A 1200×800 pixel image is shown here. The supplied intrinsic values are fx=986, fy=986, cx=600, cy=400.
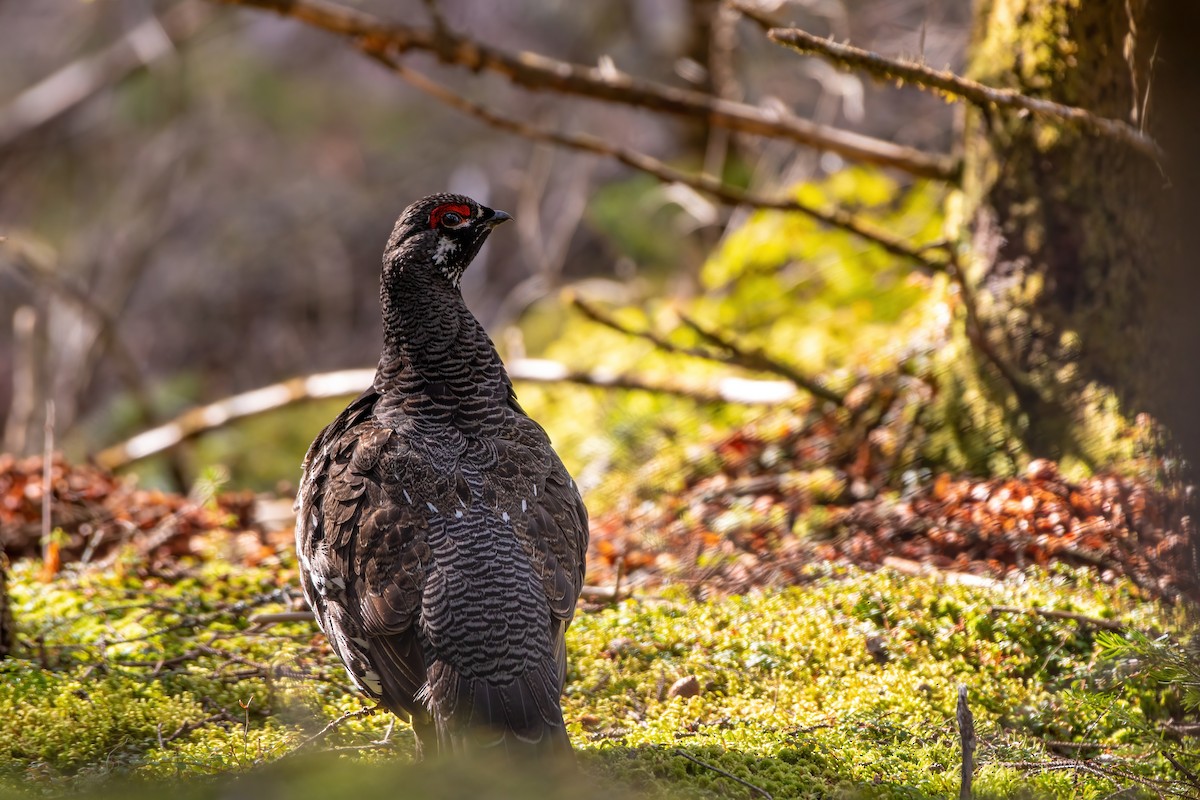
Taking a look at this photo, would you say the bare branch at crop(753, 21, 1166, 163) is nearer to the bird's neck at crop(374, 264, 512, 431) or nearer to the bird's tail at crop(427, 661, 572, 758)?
the bird's neck at crop(374, 264, 512, 431)

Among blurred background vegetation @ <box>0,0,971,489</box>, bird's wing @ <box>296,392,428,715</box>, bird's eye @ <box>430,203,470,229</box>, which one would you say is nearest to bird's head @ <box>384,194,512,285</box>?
bird's eye @ <box>430,203,470,229</box>

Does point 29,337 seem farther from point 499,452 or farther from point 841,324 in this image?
point 841,324

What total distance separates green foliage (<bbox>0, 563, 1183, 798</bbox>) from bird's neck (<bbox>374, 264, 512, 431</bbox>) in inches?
57.7

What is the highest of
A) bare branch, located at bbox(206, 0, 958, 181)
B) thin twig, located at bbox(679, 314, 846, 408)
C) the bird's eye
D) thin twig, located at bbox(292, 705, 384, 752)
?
bare branch, located at bbox(206, 0, 958, 181)

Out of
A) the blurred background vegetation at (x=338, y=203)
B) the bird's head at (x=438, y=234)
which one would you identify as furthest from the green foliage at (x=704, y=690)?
the blurred background vegetation at (x=338, y=203)

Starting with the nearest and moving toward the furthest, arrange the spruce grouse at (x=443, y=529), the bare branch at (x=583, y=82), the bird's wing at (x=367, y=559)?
the spruce grouse at (x=443, y=529) → the bird's wing at (x=367, y=559) → the bare branch at (x=583, y=82)

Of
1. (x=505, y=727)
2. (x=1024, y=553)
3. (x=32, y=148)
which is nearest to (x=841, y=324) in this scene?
(x=1024, y=553)

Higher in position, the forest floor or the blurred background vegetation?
the blurred background vegetation

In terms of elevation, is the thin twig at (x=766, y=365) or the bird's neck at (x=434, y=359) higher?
the thin twig at (x=766, y=365)

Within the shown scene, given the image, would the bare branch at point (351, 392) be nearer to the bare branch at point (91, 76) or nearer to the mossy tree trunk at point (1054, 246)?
the mossy tree trunk at point (1054, 246)

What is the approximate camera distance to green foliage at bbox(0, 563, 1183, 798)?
407cm

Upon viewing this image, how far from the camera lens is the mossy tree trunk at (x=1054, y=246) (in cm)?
560

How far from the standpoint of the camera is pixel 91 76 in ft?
50.0

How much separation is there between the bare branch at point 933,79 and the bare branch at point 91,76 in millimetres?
11978
